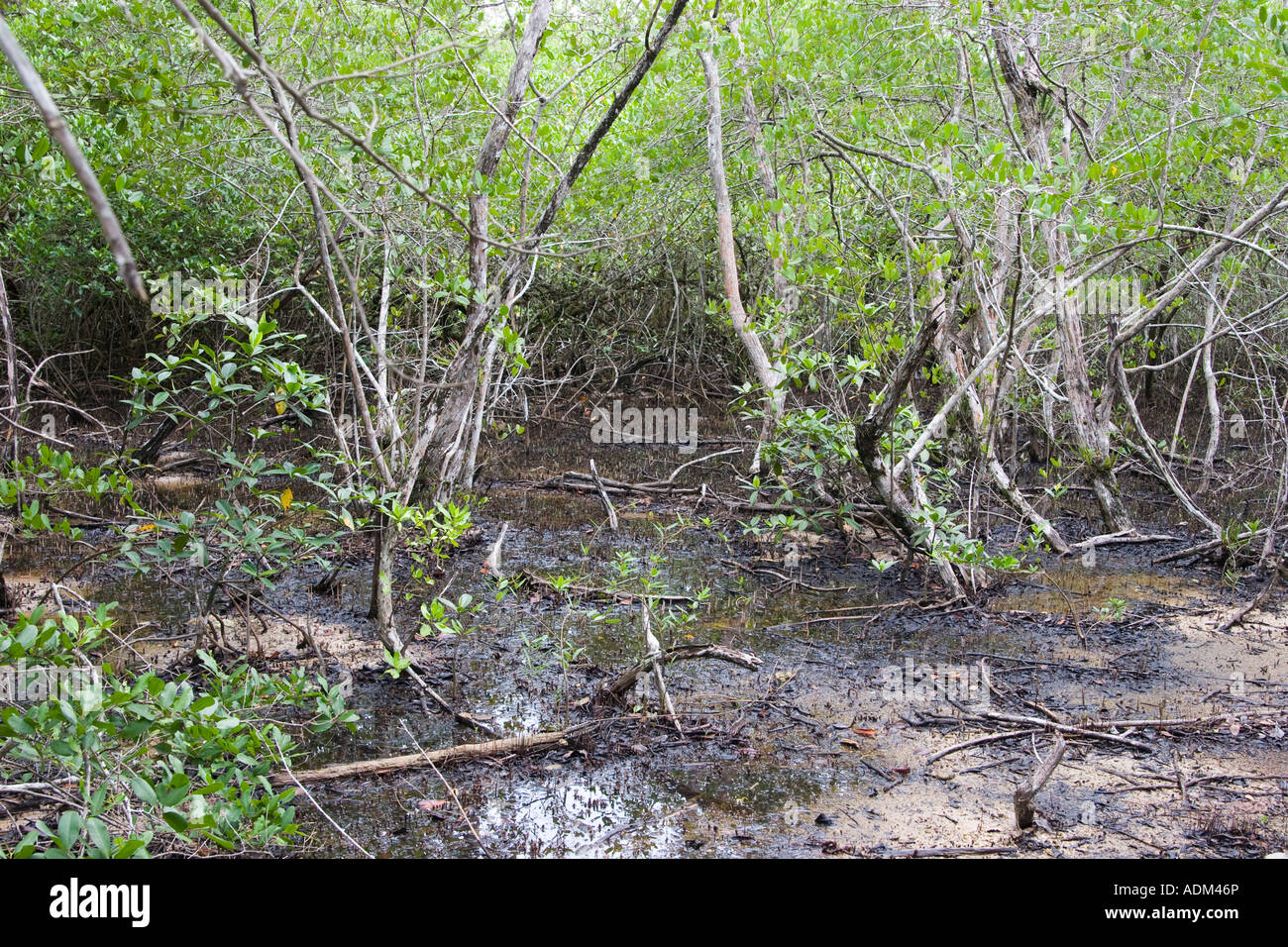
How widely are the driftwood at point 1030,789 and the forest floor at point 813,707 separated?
0.16 ft

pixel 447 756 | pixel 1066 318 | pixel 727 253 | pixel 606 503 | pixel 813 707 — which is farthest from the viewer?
pixel 727 253

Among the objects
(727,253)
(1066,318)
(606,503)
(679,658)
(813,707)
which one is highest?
(727,253)

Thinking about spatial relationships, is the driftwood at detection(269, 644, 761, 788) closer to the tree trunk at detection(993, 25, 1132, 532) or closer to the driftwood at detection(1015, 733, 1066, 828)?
the driftwood at detection(1015, 733, 1066, 828)

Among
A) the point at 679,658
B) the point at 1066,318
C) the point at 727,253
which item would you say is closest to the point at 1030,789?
the point at 679,658

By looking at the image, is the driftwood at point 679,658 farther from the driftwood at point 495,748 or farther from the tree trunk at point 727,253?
the tree trunk at point 727,253

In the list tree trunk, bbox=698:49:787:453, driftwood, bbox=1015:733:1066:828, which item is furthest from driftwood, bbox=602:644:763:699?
tree trunk, bbox=698:49:787:453

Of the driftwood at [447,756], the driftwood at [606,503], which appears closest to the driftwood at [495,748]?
the driftwood at [447,756]

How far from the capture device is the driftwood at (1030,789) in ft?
10.2

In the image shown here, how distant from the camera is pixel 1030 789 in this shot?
3.13m

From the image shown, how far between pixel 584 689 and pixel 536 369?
906 cm

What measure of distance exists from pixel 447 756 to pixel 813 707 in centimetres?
160

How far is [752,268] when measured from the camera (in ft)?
43.2

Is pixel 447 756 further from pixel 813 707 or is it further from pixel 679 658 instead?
pixel 813 707

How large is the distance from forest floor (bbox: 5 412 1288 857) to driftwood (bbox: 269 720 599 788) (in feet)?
0.12
